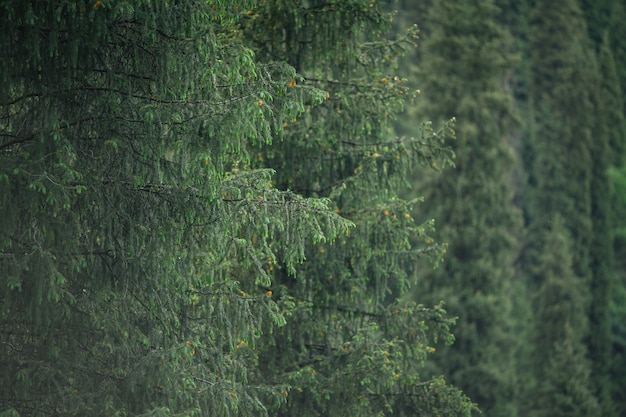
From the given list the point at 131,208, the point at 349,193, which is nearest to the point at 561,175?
the point at 349,193

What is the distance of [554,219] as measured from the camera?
77.3 ft

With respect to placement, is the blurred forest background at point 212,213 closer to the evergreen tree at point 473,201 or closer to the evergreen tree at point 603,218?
the evergreen tree at point 473,201

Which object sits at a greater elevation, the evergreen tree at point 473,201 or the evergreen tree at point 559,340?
the evergreen tree at point 473,201

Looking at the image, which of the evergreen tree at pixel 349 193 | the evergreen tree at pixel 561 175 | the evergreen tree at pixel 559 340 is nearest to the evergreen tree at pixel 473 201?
the evergreen tree at pixel 559 340

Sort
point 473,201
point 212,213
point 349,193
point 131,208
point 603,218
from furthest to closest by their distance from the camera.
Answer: point 603,218, point 473,201, point 349,193, point 212,213, point 131,208

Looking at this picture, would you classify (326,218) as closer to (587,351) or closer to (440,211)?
(440,211)

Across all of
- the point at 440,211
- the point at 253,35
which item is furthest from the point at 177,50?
the point at 440,211

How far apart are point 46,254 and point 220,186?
4.55ft

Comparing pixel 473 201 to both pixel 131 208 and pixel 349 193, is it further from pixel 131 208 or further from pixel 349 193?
pixel 131 208

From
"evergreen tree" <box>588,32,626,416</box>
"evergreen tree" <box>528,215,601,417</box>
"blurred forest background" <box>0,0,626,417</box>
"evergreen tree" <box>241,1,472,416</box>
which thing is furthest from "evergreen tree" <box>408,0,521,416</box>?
"evergreen tree" <box>241,1,472,416</box>

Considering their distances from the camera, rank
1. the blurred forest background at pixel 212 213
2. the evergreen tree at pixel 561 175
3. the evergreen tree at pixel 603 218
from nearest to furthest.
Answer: the blurred forest background at pixel 212 213 < the evergreen tree at pixel 561 175 < the evergreen tree at pixel 603 218

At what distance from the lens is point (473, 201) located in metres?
17.9

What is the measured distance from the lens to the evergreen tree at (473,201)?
58.7 ft

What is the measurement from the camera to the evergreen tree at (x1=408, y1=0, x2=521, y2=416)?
17891mm
